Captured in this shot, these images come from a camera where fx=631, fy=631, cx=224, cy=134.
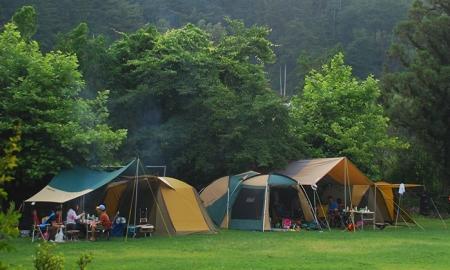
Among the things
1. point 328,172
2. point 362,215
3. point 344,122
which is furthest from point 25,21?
point 362,215

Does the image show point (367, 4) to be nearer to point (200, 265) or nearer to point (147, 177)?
point (147, 177)

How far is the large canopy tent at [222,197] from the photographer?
20531 mm

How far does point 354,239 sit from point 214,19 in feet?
168

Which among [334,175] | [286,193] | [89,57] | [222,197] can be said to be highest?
[89,57]

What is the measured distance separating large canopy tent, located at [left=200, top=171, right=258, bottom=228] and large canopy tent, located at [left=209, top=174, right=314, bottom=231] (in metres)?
0.12

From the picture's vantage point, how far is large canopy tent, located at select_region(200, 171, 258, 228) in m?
20.5

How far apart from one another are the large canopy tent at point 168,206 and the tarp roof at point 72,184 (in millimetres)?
907

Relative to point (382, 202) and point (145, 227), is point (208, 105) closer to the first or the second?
point (145, 227)

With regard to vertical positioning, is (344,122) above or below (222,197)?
above

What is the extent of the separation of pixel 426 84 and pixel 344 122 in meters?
A: 4.33

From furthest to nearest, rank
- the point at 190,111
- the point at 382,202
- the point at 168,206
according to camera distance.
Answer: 1. the point at 190,111
2. the point at 382,202
3. the point at 168,206

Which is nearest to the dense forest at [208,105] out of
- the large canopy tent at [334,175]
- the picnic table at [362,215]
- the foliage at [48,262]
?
the large canopy tent at [334,175]

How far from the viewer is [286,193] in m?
22.4

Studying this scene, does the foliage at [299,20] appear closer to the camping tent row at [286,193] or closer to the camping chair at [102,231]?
the camping tent row at [286,193]
